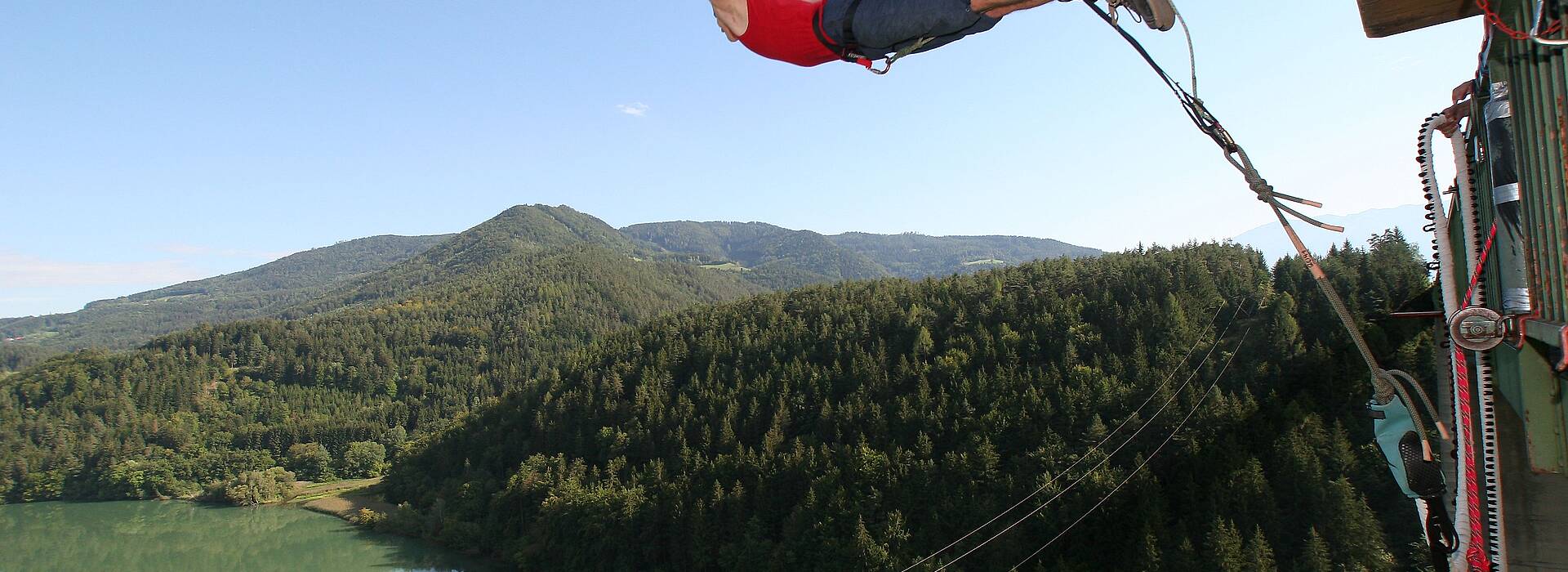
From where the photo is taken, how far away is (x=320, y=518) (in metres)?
66.4

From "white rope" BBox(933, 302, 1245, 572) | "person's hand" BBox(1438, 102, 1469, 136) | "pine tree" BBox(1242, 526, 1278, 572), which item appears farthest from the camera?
"white rope" BBox(933, 302, 1245, 572)

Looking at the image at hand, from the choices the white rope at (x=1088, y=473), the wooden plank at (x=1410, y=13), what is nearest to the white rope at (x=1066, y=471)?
the white rope at (x=1088, y=473)

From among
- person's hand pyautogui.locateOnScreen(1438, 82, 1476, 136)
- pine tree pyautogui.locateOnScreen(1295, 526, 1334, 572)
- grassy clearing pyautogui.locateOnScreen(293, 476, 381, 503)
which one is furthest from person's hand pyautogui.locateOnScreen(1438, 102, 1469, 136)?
grassy clearing pyautogui.locateOnScreen(293, 476, 381, 503)

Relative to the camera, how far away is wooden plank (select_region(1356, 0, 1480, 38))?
3.41 metres

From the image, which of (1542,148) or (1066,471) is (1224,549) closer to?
(1066,471)

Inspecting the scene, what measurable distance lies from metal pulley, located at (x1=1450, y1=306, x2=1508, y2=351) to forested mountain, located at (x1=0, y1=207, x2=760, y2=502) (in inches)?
3914

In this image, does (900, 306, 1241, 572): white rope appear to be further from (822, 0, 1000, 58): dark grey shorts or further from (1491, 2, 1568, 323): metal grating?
(822, 0, 1000, 58): dark grey shorts

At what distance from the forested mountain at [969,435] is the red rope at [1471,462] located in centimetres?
2759

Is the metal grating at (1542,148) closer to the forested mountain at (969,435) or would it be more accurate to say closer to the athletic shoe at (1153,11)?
the athletic shoe at (1153,11)

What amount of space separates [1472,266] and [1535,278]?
0.29 m

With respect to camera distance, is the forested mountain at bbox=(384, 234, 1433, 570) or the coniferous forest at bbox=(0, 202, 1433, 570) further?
the coniferous forest at bbox=(0, 202, 1433, 570)

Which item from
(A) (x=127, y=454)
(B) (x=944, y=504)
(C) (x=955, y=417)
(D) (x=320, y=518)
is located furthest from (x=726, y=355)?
(A) (x=127, y=454)

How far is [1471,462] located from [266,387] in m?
124

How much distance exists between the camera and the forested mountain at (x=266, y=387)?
266 feet
